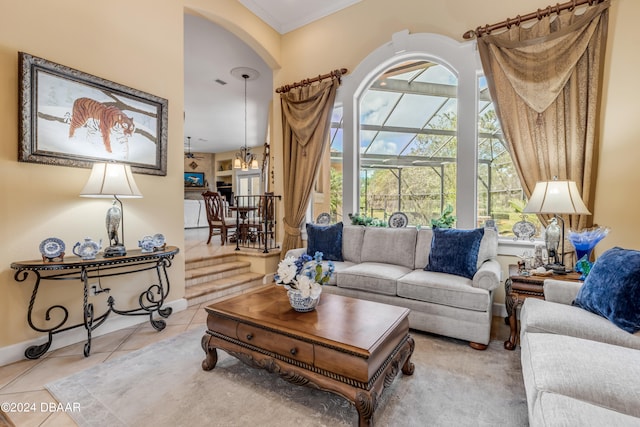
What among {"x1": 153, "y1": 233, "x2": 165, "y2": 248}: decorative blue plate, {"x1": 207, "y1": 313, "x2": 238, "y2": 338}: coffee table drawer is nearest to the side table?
{"x1": 207, "y1": 313, "x2": 238, "y2": 338}: coffee table drawer

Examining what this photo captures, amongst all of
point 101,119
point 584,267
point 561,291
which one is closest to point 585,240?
point 584,267

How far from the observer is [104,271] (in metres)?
2.85

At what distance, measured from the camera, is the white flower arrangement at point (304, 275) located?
1.96m

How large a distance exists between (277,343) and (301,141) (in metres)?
3.26

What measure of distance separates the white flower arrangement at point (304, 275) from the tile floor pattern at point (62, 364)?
137cm

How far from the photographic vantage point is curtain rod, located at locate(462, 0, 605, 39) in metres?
2.73

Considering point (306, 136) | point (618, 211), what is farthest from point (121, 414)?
point (618, 211)

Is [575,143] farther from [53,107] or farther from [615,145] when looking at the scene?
[53,107]

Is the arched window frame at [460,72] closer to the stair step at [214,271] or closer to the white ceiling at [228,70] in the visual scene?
the white ceiling at [228,70]

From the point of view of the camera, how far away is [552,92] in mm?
2787

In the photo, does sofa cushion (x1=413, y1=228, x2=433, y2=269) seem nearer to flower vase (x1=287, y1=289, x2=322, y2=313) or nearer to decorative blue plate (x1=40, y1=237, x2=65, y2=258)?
flower vase (x1=287, y1=289, x2=322, y2=313)

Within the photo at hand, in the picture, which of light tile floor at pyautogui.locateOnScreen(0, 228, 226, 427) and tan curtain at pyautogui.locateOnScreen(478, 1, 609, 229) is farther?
tan curtain at pyautogui.locateOnScreen(478, 1, 609, 229)

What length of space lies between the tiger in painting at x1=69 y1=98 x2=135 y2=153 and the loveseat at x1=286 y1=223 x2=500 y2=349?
2250 millimetres

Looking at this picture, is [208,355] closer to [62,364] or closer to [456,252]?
[62,364]
